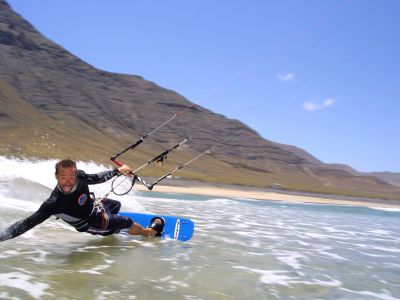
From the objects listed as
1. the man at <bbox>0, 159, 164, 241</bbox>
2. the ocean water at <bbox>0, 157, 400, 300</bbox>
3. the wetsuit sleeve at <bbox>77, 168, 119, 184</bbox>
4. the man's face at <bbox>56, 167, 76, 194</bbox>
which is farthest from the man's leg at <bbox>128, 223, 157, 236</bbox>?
the man's face at <bbox>56, 167, 76, 194</bbox>

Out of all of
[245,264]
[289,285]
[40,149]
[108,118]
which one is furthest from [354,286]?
[108,118]

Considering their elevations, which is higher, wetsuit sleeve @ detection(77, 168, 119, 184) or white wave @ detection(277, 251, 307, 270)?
wetsuit sleeve @ detection(77, 168, 119, 184)

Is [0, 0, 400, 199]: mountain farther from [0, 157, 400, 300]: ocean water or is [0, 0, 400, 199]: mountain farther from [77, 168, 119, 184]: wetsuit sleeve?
[77, 168, 119, 184]: wetsuit sleeve

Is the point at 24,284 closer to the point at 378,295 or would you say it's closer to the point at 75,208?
the point at 75,208

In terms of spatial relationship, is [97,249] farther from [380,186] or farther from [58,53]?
[380,186]

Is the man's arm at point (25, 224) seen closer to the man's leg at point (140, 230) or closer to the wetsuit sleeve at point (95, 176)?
the wetsuit sleeve at point (95, 176)

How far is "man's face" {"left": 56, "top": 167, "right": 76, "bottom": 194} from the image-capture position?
7794 mm

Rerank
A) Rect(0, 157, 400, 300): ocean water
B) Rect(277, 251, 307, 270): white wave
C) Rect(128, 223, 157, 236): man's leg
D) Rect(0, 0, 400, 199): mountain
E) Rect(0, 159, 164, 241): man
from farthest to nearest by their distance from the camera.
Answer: Rect(0, 0, 400, 199): mountain, Rect(128, 223, 157, 236): man's leg, Rect(277, 251, 307, 270): white wave, Rect(0, 159, 164, 241): man, Rect(0, 157, 400, 300): ocean water

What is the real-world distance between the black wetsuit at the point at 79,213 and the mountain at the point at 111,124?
80471 millimetres

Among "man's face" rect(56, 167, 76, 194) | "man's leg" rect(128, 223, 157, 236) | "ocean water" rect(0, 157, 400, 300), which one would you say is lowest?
"ocean water" rect(0, 157, 400, 300)

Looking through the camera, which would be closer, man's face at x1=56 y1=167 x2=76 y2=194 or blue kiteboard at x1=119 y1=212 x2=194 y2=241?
man's face at x1=56 y1=167 x2=76 y2=194

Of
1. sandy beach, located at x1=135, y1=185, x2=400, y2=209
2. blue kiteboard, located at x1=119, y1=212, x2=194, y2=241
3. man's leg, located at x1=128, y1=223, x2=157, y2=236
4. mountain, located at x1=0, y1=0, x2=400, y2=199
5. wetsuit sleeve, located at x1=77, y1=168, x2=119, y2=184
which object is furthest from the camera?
mountain, located at x1=0, y1=0, x2=400, y2=199

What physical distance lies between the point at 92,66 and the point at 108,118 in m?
47.6

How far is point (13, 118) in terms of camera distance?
103 metres
